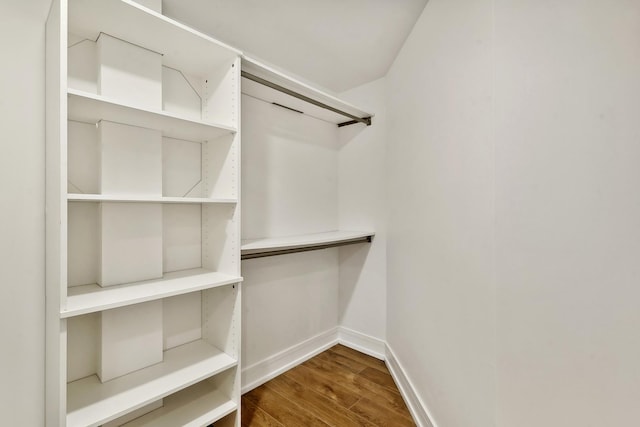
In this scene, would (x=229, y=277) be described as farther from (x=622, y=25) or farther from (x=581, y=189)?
(x=622, y=25)

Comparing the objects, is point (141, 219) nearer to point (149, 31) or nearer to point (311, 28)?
point (149, 31)

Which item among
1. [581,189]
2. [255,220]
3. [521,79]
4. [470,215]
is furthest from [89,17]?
[581,189]

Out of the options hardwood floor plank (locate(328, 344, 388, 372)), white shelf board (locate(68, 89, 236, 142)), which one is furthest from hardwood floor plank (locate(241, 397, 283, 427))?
white shelf board (locate(68, 89, 236, 142))

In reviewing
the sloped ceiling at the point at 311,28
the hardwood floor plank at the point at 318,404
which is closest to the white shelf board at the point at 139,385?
the hardwood floor plank at the point at 318,404

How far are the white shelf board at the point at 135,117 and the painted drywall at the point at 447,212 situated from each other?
1073 millimetres

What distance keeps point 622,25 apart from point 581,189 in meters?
0.44

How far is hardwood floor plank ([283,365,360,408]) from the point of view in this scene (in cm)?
179

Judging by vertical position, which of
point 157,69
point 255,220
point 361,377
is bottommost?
point 361,377

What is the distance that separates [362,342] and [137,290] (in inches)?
74.4

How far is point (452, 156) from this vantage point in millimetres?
1298

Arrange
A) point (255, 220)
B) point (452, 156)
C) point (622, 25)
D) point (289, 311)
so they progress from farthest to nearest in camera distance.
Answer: point (289, 311) < point (255, 220) < point (452, 156) < point (622, 25)

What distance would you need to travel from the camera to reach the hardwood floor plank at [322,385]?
1786mm

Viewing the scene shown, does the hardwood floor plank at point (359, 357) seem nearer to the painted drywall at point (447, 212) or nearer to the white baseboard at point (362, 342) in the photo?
the white baseboard at point (362, 342)

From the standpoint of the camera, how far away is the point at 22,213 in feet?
3.58
